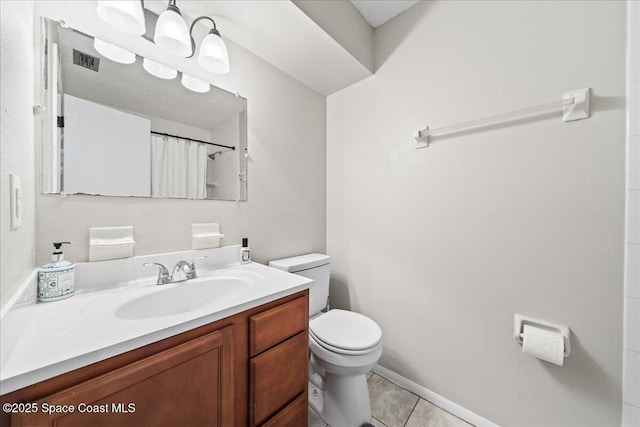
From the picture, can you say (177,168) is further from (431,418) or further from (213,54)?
(431,418)

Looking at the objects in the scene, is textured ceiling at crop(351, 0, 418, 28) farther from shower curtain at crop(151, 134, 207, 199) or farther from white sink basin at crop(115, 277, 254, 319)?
white sink basin at crop(115, 277, 254, 319)

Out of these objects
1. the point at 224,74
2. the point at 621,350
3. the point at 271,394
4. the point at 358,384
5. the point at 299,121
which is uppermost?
the point at 224,74

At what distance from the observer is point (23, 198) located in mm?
690

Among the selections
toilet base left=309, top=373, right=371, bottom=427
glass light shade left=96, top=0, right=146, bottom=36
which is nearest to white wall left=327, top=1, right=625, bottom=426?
toilet base left=309, top=373, right=371, bottom=427

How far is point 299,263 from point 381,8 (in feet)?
5.66

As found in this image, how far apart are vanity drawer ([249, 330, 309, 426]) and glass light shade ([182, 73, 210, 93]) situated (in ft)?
4.27

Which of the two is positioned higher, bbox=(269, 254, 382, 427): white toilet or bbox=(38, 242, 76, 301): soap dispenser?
bbox=(38, 242, 76, 301): soap dispenser

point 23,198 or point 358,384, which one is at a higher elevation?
point 23,198

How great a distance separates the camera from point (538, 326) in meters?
1.05

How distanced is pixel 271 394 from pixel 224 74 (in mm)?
1576

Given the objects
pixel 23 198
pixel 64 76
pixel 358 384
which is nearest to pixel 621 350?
pixel 358 384

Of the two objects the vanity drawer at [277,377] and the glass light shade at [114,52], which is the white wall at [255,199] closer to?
the glass light shade at [114,52]

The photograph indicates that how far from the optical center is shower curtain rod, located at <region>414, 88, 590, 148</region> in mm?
945

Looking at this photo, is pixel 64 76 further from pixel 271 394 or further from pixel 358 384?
pixel 358 384
